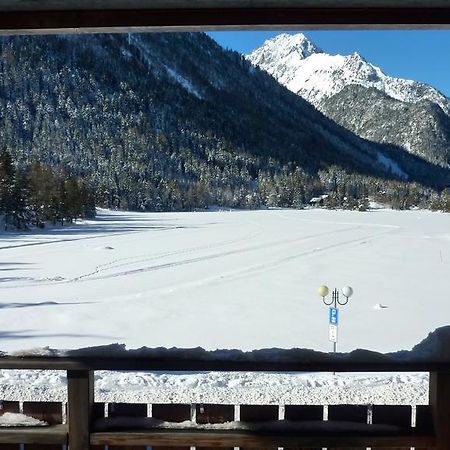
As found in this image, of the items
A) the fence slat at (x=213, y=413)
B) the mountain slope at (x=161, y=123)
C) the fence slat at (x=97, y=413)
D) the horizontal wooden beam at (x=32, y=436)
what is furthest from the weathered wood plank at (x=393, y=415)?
the mountain slope at (x=161, y=123)

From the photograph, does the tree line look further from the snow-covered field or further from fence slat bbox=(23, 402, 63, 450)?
fence slat bbox=(23, 402, 63, 450)

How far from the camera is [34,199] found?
38781 mm

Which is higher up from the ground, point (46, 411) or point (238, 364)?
point (238, 364)

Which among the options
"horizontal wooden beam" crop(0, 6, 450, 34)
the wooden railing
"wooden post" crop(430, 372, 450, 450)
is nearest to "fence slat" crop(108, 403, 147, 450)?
the wooden railing

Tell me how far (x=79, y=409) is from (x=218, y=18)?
4.03 ft

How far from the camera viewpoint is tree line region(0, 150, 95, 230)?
118 ft

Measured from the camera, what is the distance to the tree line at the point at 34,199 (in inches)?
1411

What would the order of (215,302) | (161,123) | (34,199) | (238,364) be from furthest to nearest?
(161,123)
(34,199)
(215,302)
(238,364)

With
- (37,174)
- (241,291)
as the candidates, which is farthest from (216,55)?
(241,291)

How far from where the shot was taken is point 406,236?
31.4 m

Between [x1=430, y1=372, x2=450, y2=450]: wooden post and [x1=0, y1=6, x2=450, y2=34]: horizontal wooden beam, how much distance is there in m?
1.06

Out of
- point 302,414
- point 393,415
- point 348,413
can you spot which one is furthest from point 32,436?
point 393,415

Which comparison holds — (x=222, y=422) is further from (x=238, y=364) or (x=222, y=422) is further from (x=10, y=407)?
(x=10, y=407)

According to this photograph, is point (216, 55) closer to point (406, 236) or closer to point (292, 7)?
point (406, 236)
